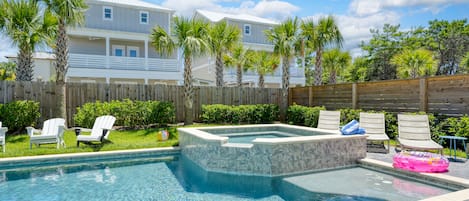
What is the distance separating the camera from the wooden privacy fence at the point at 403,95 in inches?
315

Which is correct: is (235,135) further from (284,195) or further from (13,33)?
(13,33)

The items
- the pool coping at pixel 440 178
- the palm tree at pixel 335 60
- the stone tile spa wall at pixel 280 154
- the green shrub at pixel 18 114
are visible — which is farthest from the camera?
the palm tree at pixel 335 60

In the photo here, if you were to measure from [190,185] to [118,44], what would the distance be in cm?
1776

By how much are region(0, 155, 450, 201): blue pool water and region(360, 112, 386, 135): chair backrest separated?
7.00 ft

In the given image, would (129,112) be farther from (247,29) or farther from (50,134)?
(247,29)

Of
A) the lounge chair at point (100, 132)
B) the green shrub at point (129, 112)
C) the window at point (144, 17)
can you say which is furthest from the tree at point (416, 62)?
the window at point (144, 17)

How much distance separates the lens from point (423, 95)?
8.88 metres

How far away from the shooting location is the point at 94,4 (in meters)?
19.1

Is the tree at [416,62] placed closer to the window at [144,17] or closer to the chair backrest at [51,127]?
the chair backrest at [51,127]

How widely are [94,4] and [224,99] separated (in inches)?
439

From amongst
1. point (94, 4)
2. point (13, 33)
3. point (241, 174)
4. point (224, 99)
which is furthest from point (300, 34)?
point (94, 4)

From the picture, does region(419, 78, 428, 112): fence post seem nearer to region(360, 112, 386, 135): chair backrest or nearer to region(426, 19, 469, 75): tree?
region(360, 112, 386, 135): chair backrest

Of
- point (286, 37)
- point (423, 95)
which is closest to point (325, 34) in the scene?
point (286, 37)

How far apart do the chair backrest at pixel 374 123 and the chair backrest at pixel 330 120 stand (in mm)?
962
